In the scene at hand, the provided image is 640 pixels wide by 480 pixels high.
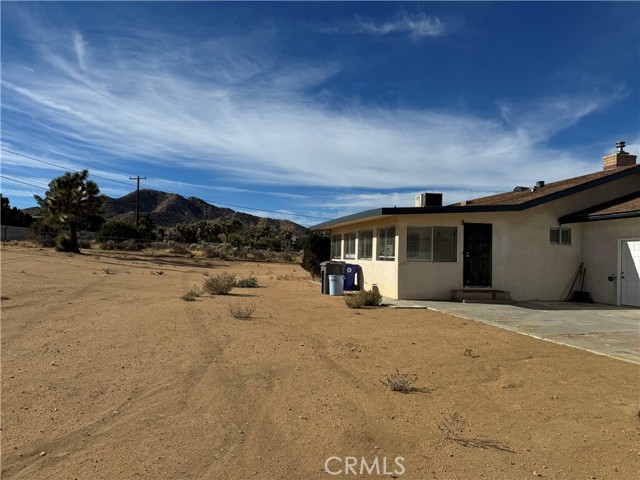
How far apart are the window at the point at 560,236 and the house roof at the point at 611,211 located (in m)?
0.37

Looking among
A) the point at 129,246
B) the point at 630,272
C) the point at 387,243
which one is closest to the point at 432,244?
the point at 387,243

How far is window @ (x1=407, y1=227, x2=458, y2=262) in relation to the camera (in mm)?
15609

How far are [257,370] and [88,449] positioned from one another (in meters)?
2.65

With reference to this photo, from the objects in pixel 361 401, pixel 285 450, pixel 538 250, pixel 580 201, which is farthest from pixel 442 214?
pixel 285 450

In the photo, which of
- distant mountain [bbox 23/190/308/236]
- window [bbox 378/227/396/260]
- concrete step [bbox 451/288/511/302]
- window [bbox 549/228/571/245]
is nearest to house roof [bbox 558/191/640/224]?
window [bbox 549/228/571/245]

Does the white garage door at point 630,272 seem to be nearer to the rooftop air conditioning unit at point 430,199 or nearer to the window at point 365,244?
the rooftop air conditioning unit at point 430,199

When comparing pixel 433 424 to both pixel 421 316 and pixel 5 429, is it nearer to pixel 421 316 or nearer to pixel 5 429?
pixel 5 429

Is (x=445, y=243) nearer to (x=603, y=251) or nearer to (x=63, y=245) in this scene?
(x=603, y=251)

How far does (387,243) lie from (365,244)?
2.50m

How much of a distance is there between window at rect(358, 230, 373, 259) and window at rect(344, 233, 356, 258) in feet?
2.38

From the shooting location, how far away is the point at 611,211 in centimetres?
1516

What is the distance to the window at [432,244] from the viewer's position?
51.2ft

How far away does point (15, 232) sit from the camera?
46219 millimetres

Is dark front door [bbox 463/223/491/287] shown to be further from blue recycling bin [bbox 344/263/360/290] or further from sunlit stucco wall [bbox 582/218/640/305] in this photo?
blue recycling bin [bbox 344/263/360/290]
